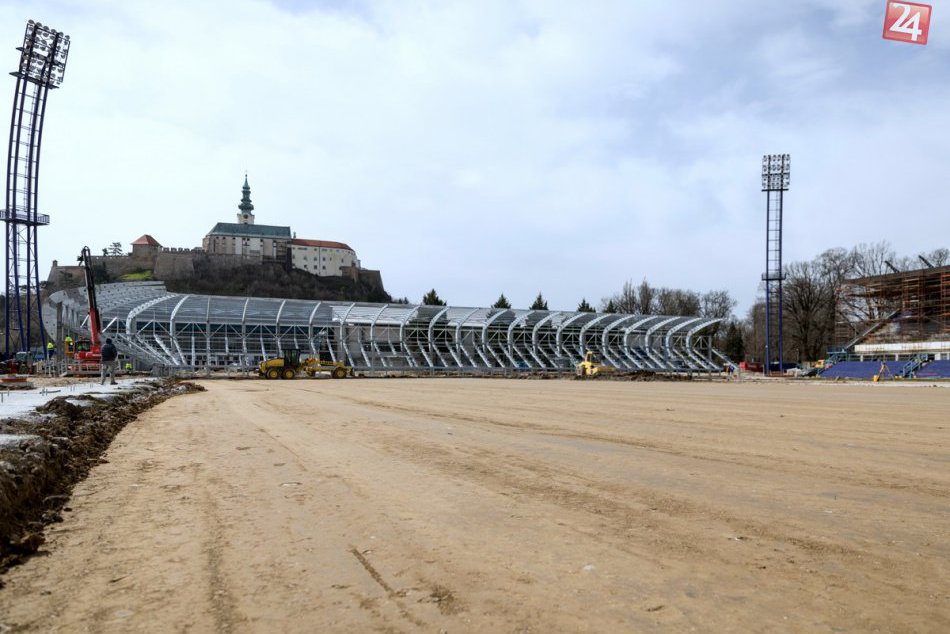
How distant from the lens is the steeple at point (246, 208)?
15061 cm

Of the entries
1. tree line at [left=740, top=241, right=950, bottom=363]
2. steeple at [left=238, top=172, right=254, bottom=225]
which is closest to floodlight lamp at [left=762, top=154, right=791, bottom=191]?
tree line at [left=740, top=241, right=950, bottom=363]

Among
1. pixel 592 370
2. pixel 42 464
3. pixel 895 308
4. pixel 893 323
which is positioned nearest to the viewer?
pixel 42 464

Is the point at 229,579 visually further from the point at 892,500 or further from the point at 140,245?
the point at 140,245

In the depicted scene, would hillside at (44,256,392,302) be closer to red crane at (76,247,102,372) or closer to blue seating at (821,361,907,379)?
red crane at (76,247,102,372)

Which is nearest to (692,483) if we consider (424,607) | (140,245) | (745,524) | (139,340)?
(745,524)

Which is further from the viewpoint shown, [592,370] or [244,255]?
[244,255]

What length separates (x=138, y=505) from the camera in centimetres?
618

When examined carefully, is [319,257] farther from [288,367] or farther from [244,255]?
[288,367]

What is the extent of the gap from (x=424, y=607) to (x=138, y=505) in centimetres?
390

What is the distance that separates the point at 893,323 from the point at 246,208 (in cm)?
13350

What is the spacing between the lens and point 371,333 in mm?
61125

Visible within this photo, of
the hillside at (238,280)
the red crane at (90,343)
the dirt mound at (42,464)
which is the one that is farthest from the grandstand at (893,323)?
the hillside at (238,280)

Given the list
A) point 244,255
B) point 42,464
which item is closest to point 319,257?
point 244,255

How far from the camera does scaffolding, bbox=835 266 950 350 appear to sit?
222ft
